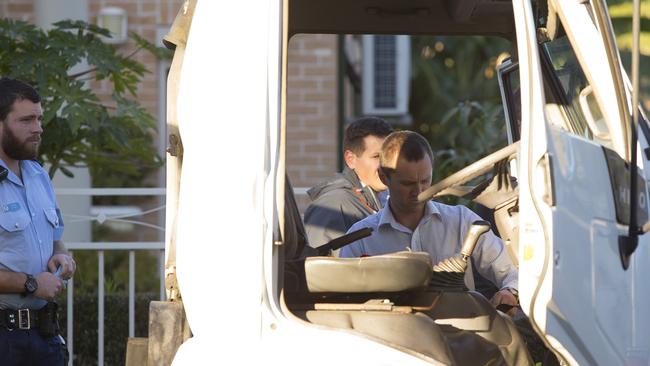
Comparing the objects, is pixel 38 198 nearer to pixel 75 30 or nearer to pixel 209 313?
pixel 209 313

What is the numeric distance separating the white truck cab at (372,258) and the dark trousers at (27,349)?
122cm

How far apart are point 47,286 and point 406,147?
1.54m

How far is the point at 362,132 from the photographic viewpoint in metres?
6.61

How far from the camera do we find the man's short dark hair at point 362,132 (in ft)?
21.7

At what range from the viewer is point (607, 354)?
4074mm

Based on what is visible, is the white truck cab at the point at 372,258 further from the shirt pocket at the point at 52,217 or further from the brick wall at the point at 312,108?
the brick wall at the point at 312,108

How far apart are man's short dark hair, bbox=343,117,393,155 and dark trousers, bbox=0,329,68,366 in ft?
6.26

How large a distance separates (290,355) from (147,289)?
5941mm

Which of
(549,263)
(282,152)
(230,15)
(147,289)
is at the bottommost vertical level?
(147,289)

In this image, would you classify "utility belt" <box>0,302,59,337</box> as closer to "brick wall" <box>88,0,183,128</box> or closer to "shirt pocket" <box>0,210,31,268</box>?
"shirt pocket" <box>0,210,31,268</box>

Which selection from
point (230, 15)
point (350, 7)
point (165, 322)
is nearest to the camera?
point (230, 15)

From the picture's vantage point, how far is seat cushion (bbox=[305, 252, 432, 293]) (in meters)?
4.07

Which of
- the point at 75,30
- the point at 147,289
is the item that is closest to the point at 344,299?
the point at 75,30

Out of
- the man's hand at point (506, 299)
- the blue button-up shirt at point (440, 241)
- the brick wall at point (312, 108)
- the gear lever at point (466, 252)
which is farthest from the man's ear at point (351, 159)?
the brick wall at point (312, 108)
